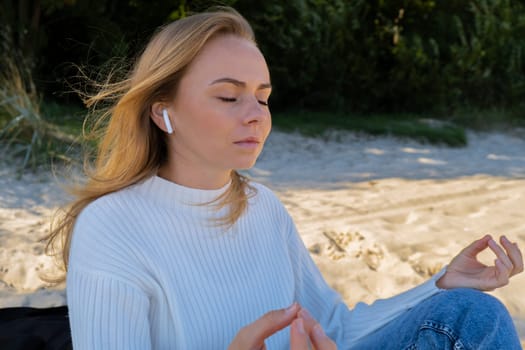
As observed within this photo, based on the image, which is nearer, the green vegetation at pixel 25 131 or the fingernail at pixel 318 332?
the fingernail at pixel 318 332

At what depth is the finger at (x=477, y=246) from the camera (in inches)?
65.1

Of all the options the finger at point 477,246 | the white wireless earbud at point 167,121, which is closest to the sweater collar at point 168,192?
the white wireless earbud at point 167,121

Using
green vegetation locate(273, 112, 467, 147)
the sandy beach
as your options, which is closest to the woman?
the sandy beach

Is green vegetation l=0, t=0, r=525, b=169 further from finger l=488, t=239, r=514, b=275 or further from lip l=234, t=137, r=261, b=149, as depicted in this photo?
finger l=488, t=239, r=514, b=275

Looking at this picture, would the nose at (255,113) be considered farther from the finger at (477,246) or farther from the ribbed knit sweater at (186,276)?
the finger at (477,246)

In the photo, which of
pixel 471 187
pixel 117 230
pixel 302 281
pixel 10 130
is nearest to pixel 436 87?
pixel 471 187

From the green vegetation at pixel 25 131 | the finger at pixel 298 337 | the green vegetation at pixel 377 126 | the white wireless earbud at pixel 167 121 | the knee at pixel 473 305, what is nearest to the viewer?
the finger at pixel 298 337

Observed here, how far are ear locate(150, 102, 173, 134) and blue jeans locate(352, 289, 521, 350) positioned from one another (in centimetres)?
80

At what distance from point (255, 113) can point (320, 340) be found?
A: 0.58 m

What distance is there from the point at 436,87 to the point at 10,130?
6068 mm

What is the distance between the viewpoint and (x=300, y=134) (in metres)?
7.10

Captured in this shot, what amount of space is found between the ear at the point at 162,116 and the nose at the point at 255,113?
0.72 ft

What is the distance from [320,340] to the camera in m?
1.22

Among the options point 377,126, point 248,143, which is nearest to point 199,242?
point 248,143
